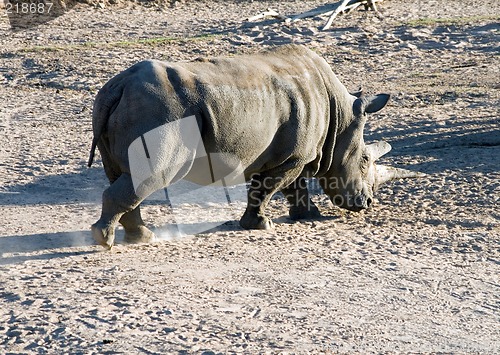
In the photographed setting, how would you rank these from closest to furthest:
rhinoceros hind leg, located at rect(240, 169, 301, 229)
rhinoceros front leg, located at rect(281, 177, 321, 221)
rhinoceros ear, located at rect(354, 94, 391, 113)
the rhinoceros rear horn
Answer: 1. rhinoceros hind leg, located at rect(240, 169, 301, 229)
2. rhinoceros ear, located at rect(354, 94, 391, 113)
3. rhinoceros front leg, located at rect(281, 177, 321, 221)
4. the rhinoceros rear horn

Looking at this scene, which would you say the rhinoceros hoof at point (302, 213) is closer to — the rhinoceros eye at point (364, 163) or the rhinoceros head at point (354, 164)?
the rhinoceros head at point (354, 164)

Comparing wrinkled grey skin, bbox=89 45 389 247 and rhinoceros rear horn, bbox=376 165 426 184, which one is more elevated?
wrinkled grey skin, bbox=89 45 389 247

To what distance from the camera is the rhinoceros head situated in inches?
351

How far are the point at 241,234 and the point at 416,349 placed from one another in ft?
8.52

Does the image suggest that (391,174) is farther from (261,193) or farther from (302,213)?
(261,193)

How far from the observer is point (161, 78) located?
24.2 ft

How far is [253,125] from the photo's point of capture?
7.89 metres

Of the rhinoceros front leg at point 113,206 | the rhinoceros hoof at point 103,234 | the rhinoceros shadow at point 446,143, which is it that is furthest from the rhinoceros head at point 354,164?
the rhinoceros hoof at point 103,234

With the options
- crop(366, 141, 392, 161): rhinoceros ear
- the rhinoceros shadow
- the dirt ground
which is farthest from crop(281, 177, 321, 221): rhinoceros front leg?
the rhinoceros shadow

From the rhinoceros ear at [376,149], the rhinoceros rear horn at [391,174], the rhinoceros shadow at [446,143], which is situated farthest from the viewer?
the rhinoceros shadow at [446,143]

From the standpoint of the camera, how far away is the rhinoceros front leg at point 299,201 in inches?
354

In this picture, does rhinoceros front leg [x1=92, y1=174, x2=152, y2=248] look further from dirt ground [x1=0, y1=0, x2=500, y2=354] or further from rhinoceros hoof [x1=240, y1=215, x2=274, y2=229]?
rhinoceros hoof [x1=240, y1=215, x2=274, y2=229]

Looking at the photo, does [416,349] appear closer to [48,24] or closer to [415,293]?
[415,293]

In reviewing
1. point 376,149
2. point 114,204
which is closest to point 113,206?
point 114,204
